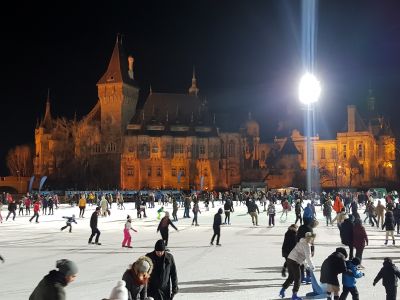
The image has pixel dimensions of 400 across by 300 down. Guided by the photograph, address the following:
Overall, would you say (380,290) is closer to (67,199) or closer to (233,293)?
(233,293)

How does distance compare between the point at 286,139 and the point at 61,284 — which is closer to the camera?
the point at 61,284

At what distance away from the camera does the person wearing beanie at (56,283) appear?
175 inches

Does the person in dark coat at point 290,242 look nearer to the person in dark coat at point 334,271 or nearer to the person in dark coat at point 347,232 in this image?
the person in dark coat at point 334,271

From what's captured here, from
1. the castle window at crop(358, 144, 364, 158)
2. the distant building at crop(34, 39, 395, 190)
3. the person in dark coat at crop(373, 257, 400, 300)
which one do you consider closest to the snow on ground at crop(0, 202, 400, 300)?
the person in dark coat at crop(373, 257, 400, 300)

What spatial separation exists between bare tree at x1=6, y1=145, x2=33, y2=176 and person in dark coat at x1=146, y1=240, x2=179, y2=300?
9290 cm

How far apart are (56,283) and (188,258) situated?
332 inches

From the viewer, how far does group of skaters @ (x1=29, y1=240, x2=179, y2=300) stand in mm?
4434

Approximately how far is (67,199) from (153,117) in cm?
3534

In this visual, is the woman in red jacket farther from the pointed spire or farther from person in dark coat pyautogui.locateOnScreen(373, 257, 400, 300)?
the pointed spire

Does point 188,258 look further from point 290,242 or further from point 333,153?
point 333,153

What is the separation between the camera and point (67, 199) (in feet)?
165

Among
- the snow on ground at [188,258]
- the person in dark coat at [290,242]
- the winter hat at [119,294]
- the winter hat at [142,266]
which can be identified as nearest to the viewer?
the winter hat at [119,294]

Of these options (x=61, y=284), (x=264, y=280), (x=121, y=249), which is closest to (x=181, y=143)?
(x=121, y=249)

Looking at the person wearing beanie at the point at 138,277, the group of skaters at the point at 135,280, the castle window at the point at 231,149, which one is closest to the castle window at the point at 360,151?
the castle window at the point at 231,149
